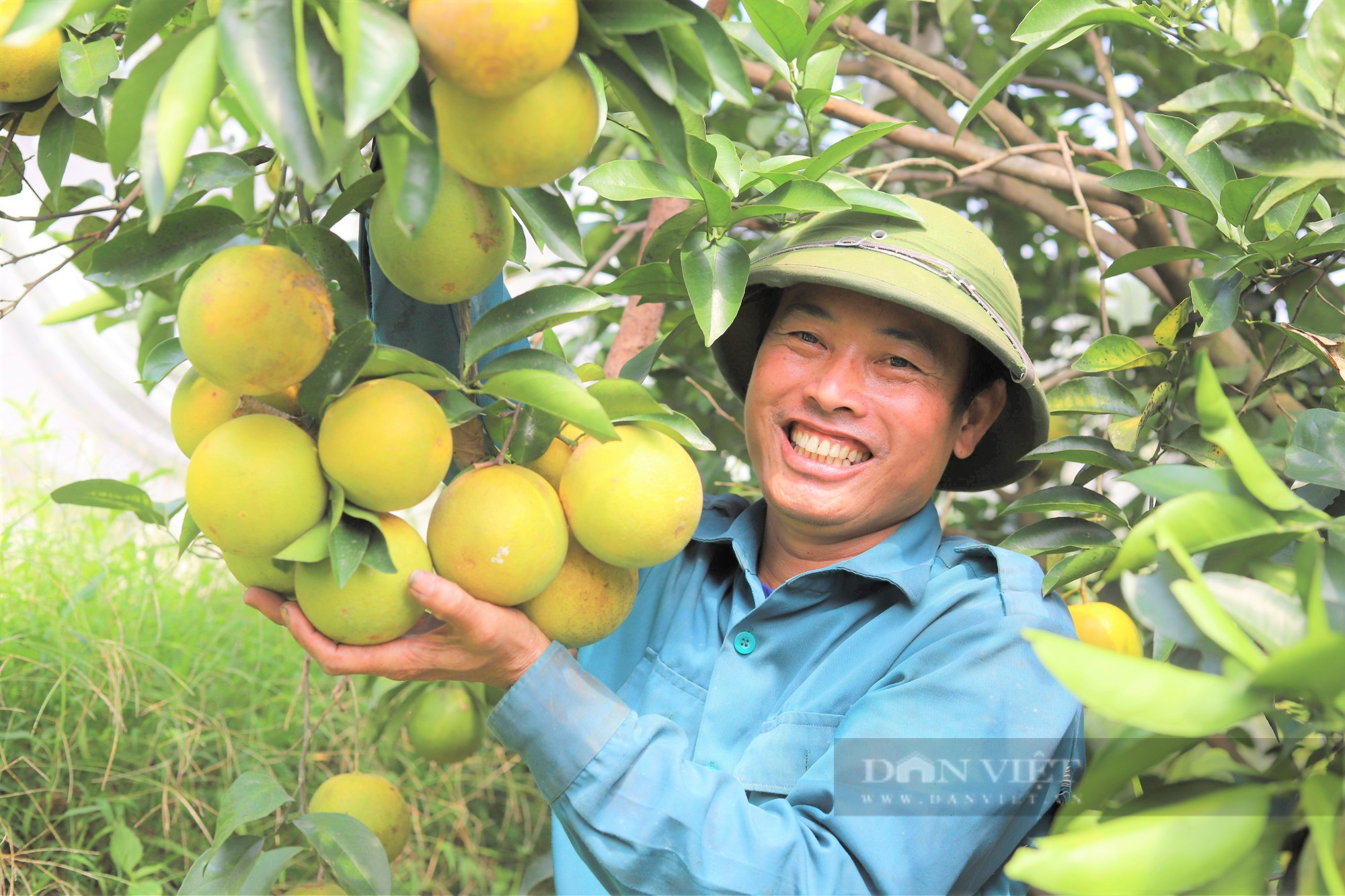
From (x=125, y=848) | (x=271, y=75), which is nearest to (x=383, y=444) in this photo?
(x=271, y=75)

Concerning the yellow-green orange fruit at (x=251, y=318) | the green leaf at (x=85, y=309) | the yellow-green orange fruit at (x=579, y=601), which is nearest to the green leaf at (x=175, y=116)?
the yellow-green orange fruit at (x=251, y=318)

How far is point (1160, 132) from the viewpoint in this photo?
115 cm

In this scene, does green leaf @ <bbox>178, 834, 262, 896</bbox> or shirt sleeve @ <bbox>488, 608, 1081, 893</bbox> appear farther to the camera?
green leaf @ <bbox>178, 834, 262, 896</bbox>

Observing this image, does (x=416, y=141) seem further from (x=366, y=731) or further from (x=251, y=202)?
(x=366, y=731)

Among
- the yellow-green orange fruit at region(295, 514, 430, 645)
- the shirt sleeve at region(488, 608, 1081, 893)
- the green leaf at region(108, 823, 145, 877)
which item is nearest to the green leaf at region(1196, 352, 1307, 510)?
the shirt sleeve at region(488, 608, 1081, 893)

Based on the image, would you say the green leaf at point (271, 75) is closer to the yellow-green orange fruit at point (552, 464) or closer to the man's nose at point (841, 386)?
the yellow-green orange fruit at point (552, 464)

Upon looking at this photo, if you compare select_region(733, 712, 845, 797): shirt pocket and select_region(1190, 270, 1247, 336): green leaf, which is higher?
select_region(1190, 270, 1247, 336): green leaf

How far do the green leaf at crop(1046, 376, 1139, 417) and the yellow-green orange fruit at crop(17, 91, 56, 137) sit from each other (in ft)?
3.71

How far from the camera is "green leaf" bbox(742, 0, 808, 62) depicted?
1.18 meters

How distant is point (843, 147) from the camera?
1.14 meters

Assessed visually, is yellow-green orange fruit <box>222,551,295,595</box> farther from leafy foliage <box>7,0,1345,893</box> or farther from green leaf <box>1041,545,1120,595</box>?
green leaf <box>1041,545,1120,595</box>

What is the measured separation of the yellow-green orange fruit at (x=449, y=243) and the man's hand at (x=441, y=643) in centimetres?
22

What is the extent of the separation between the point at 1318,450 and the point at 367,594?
33.0 inches

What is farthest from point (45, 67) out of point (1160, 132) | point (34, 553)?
point (34, 553)
